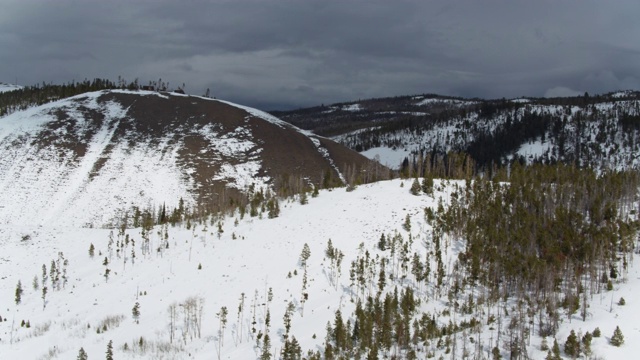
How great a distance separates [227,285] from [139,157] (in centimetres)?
7053

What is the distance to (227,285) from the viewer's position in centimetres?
3841

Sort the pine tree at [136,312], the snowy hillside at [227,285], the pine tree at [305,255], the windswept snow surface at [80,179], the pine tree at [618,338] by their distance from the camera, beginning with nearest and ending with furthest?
the pine tree at [618,338], the snowy hillside at [227,285], the pine tree at [136,312], the pine tree at [305,255], the windswept snow surface at [80,179]

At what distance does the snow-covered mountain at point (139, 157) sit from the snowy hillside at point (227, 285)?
21.3 meters

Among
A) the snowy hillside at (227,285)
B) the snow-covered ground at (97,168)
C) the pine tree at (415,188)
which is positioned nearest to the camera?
the snowy hillside at (227,285)

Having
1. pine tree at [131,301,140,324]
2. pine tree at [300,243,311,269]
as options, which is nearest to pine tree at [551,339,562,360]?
pine tree at [300,243,311,269]

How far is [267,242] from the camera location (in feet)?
147

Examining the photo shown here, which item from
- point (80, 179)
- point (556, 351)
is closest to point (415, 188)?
point (556, 351)

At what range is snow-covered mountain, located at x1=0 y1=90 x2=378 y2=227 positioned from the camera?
272 feet

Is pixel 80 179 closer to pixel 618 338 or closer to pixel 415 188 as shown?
pixel 415 188

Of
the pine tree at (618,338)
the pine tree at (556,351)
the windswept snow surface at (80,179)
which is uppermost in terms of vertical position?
the windswept snow surface at (80,179)

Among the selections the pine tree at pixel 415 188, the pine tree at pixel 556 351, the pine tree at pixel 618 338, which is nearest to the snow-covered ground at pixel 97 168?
the pine tree at pixel 415 188

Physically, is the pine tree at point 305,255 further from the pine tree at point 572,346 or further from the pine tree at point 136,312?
the pine tree at point 572,346

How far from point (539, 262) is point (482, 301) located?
18.2 ft

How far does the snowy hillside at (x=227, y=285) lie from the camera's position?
30.1m
